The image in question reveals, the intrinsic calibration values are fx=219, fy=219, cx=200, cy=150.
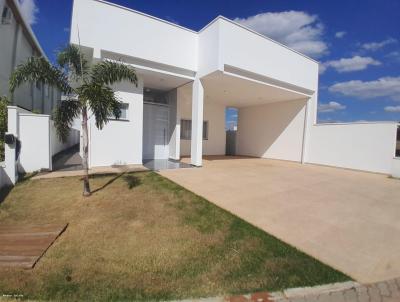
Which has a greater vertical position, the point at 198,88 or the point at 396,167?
the point at 198,88

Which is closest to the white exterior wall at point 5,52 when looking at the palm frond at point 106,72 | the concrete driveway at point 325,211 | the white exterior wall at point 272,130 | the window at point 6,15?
the window at point 6,15

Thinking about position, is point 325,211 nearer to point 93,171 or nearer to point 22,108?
point 93,171

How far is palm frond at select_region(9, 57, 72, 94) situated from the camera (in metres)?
4.93

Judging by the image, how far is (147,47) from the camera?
872 cm

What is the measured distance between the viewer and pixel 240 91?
1146 centimetres

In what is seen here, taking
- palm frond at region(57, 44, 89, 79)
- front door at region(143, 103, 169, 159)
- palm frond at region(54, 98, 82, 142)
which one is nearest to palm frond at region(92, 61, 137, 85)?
palm frond at region(57, 44, 89, 79)

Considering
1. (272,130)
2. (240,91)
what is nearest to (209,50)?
(240,91)

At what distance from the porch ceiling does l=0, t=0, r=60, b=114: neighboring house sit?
20.5ft

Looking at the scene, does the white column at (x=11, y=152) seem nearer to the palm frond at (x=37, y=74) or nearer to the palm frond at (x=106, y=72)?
the palm frond at (x=37, y=74)

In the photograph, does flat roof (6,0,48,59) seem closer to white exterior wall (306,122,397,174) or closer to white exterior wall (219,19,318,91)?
white exterior wall (219,19,318,91)

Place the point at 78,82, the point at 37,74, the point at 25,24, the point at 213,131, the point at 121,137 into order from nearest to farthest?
the point at 37,74, the point at 78,82, the point at 121,137, the point at 25,24, the point at 213,131

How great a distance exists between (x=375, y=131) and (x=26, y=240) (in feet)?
41.8

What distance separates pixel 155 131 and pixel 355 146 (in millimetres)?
10013

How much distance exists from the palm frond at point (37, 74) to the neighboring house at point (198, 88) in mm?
2340
